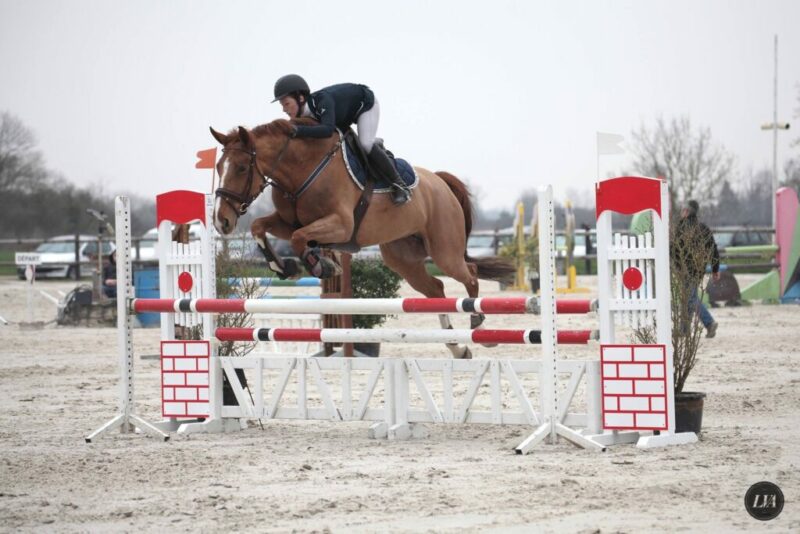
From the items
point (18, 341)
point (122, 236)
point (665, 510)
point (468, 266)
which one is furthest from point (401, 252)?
point (18, 341)

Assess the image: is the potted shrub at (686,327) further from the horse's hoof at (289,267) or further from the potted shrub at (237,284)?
the potted shrub at (237,284)

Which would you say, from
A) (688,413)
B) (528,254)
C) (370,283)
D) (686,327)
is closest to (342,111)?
(686,327)

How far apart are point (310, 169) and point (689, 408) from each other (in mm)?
2192

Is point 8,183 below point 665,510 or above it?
above

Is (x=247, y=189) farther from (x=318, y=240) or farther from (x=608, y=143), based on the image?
(x=608, y=143)

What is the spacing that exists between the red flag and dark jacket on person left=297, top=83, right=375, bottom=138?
66 cm

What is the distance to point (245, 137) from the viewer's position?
5.02m

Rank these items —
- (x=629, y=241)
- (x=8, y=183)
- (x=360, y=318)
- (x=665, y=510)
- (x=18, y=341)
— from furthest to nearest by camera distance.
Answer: (x=8, y=183) < (x=18, y=341) < (x=360, y=318) < (x=629, y=241) < (x=665, y=510)

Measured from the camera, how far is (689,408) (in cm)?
453

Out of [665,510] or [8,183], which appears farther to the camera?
[8,183]

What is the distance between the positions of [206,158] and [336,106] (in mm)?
807

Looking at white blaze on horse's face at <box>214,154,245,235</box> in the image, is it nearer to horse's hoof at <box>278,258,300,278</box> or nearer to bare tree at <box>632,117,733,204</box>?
horse's hoof at <box>278,258,300,278</box>

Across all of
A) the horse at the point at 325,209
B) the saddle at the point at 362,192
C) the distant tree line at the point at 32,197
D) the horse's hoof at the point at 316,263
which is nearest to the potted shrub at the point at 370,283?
the horse at the point at 325,209

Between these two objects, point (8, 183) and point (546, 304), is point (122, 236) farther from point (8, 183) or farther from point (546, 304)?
point (8, 183)
